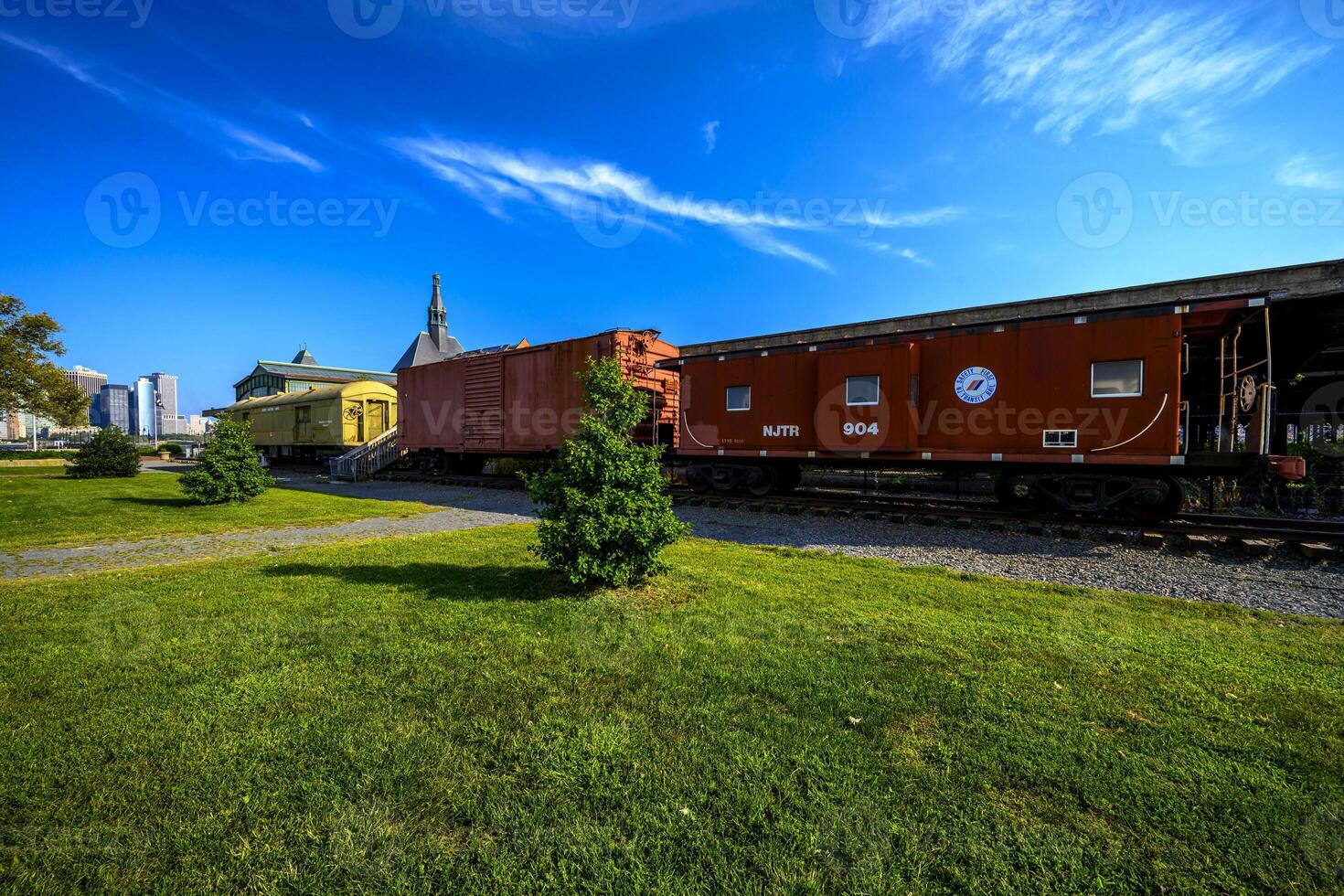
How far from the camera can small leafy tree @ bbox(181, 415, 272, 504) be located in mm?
12297

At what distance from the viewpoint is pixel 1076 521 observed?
8.92m

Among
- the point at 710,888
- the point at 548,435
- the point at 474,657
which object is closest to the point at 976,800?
the point at 710,888

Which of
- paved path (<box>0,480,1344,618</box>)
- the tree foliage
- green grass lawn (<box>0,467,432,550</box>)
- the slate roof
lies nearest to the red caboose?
Result: paved path (<box>0,480,1344,618</box>)

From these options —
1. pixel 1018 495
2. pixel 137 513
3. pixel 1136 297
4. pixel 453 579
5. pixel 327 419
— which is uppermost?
pixel 1136 297

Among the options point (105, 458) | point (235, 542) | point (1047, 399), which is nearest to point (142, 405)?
point (105, 458)

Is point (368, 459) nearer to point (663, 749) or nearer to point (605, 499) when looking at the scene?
point (605, 499)

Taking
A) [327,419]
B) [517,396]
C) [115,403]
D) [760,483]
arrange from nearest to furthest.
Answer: [760,483] → [517,396] → [327,419] → [115,403]

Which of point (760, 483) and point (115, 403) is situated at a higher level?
point (115, 403)

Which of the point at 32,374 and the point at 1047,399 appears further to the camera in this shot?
the point at 32,374

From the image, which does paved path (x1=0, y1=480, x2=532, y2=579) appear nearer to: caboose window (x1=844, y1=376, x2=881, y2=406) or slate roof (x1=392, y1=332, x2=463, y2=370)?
caboose window (x1=844, y1=376, x2=881, y2=406)

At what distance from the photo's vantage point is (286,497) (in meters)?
14.2

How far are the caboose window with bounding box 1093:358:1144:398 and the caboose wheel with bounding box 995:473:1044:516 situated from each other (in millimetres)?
2005

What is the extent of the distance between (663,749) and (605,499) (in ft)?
8.86

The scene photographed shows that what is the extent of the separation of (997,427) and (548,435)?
11.2 metres
